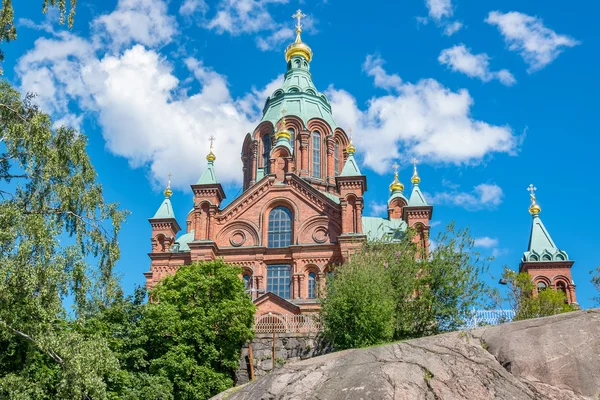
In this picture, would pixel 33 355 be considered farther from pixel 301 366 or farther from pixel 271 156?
pixel 271 156

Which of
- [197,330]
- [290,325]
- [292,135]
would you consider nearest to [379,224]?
[292,135]

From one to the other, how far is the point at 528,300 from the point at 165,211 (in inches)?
888

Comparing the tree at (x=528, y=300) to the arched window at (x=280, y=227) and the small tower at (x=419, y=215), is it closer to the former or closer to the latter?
the small tower at (x=419, y=215)

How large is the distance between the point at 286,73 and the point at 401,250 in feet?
91.5

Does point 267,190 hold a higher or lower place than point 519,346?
higher

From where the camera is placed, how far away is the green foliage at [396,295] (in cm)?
2450

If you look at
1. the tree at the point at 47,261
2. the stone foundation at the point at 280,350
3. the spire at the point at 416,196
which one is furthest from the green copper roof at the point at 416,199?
the tree at the point at 47,261

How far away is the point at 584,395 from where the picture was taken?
1491 centimetres

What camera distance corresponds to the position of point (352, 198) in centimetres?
3778

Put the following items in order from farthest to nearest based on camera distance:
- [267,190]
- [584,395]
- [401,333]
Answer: [267,190] → [401,333] → [584,395]

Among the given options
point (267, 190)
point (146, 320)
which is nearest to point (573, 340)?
point (146, 320)

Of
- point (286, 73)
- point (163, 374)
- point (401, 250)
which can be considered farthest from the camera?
point (286, 73)

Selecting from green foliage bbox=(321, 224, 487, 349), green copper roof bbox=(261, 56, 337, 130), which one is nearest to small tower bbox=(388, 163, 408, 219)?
green copper roof bbox=(261, 56, 337, 130)

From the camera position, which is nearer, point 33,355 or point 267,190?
point 33,355
